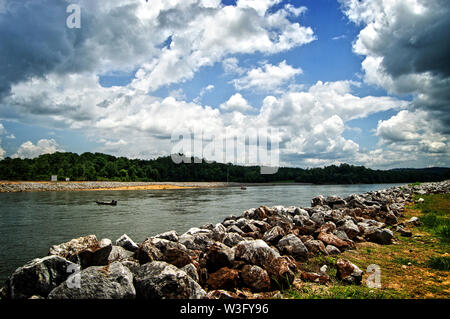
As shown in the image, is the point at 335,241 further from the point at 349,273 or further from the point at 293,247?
the point at 349,273

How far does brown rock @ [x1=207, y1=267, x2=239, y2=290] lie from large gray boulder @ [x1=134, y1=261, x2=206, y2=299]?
62 cm

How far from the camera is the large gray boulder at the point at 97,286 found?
3943mm

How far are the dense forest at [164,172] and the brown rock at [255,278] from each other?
90.7m

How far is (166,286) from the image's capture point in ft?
13.6

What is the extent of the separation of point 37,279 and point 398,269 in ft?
23.9

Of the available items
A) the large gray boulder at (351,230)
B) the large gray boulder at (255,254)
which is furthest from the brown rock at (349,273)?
the large gray boulder at (351,230)

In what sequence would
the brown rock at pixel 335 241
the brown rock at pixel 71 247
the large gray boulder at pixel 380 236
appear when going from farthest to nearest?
the large gray boulder at pixel 380 236 < the brown rock at pixel 335 241 < the brown rock at pixel 71 247

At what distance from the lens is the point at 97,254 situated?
5477 millimetres

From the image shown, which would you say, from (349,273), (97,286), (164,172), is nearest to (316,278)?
(349,273)

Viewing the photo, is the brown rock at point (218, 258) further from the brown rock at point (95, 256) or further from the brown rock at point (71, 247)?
the brown rock at point (71, 247)

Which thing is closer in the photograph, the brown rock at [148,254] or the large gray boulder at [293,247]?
the brown rock at [148,254]

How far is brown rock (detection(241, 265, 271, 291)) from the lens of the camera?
4.81m
